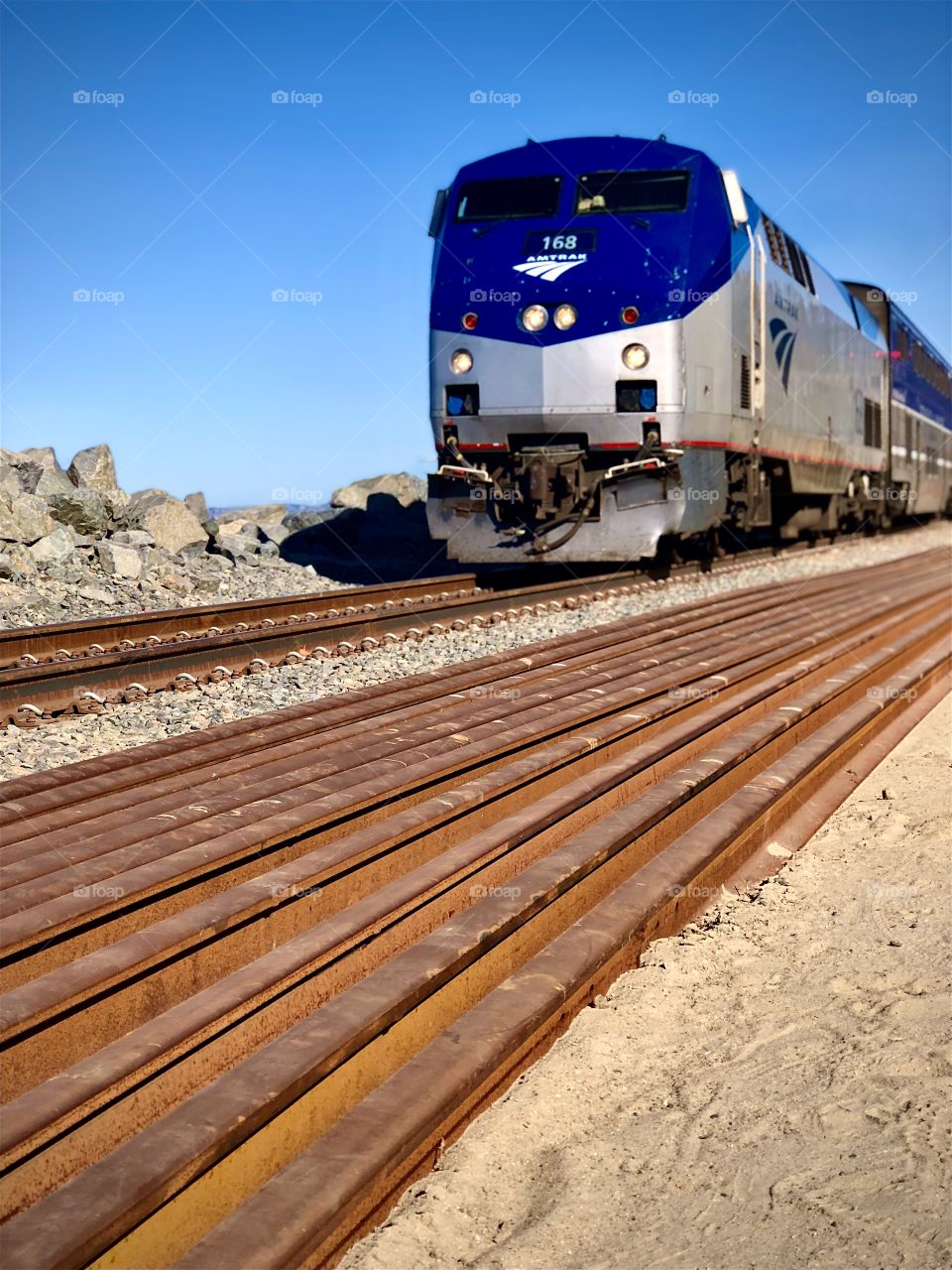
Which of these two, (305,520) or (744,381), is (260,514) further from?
(744,381)

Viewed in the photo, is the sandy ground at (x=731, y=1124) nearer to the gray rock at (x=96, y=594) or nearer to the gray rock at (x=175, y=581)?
the gray rock at (x=96, y=594)

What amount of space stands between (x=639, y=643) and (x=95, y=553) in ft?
20.0

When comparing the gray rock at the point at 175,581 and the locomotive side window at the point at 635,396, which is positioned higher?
the locomotive side window at the point at 635,396

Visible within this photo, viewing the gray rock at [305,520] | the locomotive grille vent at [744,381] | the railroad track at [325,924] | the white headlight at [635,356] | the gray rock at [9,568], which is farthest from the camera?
the gray rock at [305,520]

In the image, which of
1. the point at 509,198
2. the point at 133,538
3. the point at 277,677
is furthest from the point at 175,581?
the point at 509,198

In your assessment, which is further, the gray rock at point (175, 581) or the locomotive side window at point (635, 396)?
the gray rock at point (175, 581)

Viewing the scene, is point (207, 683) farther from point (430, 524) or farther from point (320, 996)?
point (430, 524)

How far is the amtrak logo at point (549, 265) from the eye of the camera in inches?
460

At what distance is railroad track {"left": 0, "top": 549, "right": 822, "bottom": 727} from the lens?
6.63m

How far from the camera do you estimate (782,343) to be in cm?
1466

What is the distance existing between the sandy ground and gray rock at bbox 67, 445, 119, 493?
12.2 meters

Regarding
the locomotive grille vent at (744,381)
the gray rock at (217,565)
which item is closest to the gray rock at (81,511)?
the gray rock at (217,565)

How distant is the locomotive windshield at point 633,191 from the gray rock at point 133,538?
575cm

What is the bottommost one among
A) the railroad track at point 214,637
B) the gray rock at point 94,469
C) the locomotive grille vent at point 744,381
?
the railroad track at point 214,637
